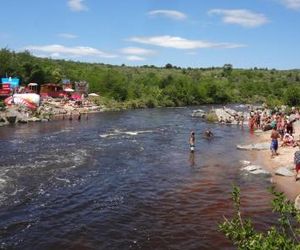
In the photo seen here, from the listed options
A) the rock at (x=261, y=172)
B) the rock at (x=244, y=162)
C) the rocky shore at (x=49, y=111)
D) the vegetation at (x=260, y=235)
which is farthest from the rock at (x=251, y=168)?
the rocky shore at (x=49, y=111)

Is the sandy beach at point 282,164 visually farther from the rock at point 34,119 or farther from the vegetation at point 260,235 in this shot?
the rock at point 34,119

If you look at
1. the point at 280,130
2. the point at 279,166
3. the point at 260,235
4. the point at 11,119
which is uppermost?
the point at 260,235

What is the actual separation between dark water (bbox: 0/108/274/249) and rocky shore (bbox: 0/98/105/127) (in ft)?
53.3

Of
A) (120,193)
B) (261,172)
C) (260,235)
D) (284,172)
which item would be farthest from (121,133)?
(260,235)

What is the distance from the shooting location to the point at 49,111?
71.6 m

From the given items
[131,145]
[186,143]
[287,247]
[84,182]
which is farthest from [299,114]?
[287,247]

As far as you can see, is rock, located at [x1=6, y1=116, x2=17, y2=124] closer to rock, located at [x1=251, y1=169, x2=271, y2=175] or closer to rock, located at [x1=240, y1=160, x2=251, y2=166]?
rock, located at [x1=240, y1=160, x2=251, y2=166]

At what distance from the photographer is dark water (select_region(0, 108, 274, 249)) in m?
18.4

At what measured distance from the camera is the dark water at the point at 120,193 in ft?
60.3

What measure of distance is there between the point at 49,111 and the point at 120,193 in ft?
160

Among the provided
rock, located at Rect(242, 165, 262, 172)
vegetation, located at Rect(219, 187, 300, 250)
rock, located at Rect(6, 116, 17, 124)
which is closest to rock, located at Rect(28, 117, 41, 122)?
rock, located at Rect(6, 116, 17, 124)

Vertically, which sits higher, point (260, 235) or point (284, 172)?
point (260, 235)

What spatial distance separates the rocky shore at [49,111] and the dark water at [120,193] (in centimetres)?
1626

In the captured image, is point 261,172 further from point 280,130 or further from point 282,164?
point 280,130
